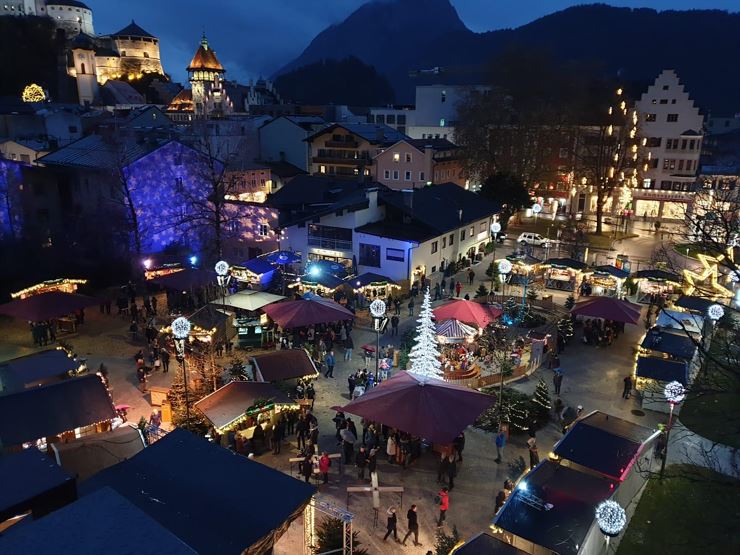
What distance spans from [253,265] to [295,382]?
12330mm

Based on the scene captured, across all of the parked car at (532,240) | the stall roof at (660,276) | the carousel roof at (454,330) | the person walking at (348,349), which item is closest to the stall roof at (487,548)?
the carousel roof at (454,330)

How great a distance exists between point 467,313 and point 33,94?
219 feet

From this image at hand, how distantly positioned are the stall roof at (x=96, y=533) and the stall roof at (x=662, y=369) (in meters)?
17.4

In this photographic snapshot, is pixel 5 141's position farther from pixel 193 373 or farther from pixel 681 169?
pixel 681 169

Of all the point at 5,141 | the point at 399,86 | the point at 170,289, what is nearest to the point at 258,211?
the point at 170,289

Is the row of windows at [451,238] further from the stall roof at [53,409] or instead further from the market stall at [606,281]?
the stall roof at [53,409]

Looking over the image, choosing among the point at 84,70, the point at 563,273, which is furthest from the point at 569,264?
the point at 84,70

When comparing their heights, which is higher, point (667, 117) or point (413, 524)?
point (667, 117)

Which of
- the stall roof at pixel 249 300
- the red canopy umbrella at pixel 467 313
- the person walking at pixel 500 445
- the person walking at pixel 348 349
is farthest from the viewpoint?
the stall roof at pixel 249 300

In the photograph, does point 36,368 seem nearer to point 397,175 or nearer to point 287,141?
point 397,175

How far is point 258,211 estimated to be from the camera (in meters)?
36.8

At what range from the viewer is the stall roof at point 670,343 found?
1967 centimetres

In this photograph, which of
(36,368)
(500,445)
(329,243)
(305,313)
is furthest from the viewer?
(329,243)

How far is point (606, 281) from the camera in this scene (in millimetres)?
29062
